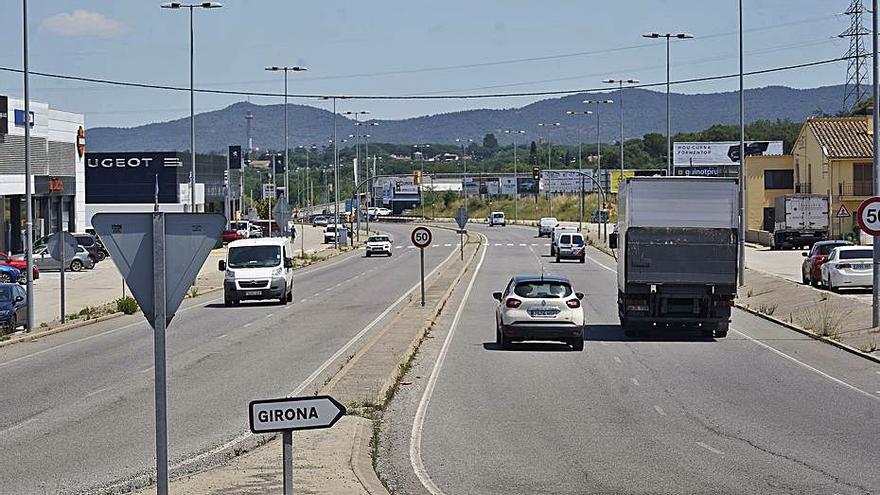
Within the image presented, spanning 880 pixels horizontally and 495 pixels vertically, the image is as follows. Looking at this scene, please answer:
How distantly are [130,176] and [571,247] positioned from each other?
5395cm

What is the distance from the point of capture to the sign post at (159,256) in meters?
7.97

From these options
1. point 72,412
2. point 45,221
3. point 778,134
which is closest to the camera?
point 72,412

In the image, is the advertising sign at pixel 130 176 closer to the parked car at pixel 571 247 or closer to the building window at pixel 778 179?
the parked car at pixel 571 247

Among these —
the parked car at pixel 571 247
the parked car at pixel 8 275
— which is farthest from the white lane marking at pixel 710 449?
the parked car at pixel 571 247

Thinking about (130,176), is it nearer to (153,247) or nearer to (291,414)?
(153,247)

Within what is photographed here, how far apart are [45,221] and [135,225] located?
73.1m

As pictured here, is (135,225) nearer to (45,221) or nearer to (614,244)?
(614,244)

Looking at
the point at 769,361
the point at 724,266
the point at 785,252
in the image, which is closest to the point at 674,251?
the point at 724,266

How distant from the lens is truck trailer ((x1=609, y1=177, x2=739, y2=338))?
→ 1073 inches

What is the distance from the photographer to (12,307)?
1238 inches

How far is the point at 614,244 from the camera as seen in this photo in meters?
32.6

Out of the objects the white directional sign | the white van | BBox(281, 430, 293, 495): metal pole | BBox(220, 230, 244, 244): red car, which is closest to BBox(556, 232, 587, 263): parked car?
BBox(220, 230, 244, 244): red car

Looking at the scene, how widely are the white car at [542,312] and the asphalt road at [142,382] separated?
3.45 meters

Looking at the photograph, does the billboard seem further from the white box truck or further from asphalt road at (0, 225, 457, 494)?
asphalt road at (0, 225, 457, 494)
